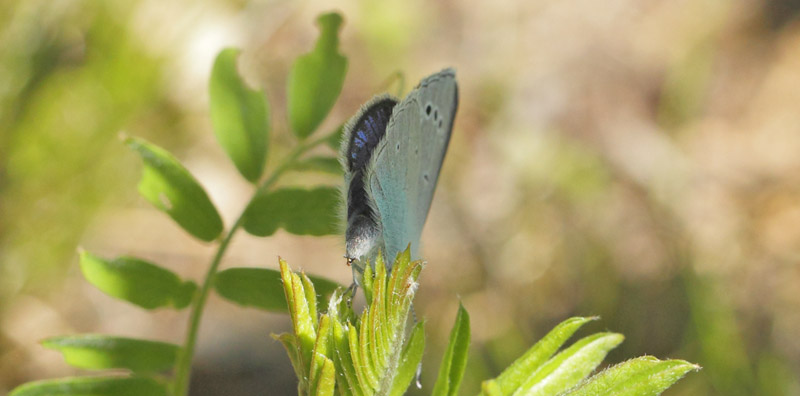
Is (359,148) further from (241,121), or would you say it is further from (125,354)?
(125,354)

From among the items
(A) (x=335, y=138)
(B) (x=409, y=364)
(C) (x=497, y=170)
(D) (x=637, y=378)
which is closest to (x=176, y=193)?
(A) (x=335, y=138)

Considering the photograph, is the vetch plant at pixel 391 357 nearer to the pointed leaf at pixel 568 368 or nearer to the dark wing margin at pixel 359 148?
the pointed leaf at pixel 568 368

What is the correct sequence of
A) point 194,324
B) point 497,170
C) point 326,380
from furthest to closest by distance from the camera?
point 497,170, point 194,324, point 326,380

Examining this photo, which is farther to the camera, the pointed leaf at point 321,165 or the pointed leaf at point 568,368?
the pointed leaf at point 321,165

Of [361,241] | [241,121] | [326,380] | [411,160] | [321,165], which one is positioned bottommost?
[326,380]

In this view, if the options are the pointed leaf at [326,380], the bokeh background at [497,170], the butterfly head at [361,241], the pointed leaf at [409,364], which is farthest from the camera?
the bokeh background at [497,170]

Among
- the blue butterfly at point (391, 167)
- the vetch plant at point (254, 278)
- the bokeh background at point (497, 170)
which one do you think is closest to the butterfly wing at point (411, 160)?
the blue butterfly at point (391, 167)
